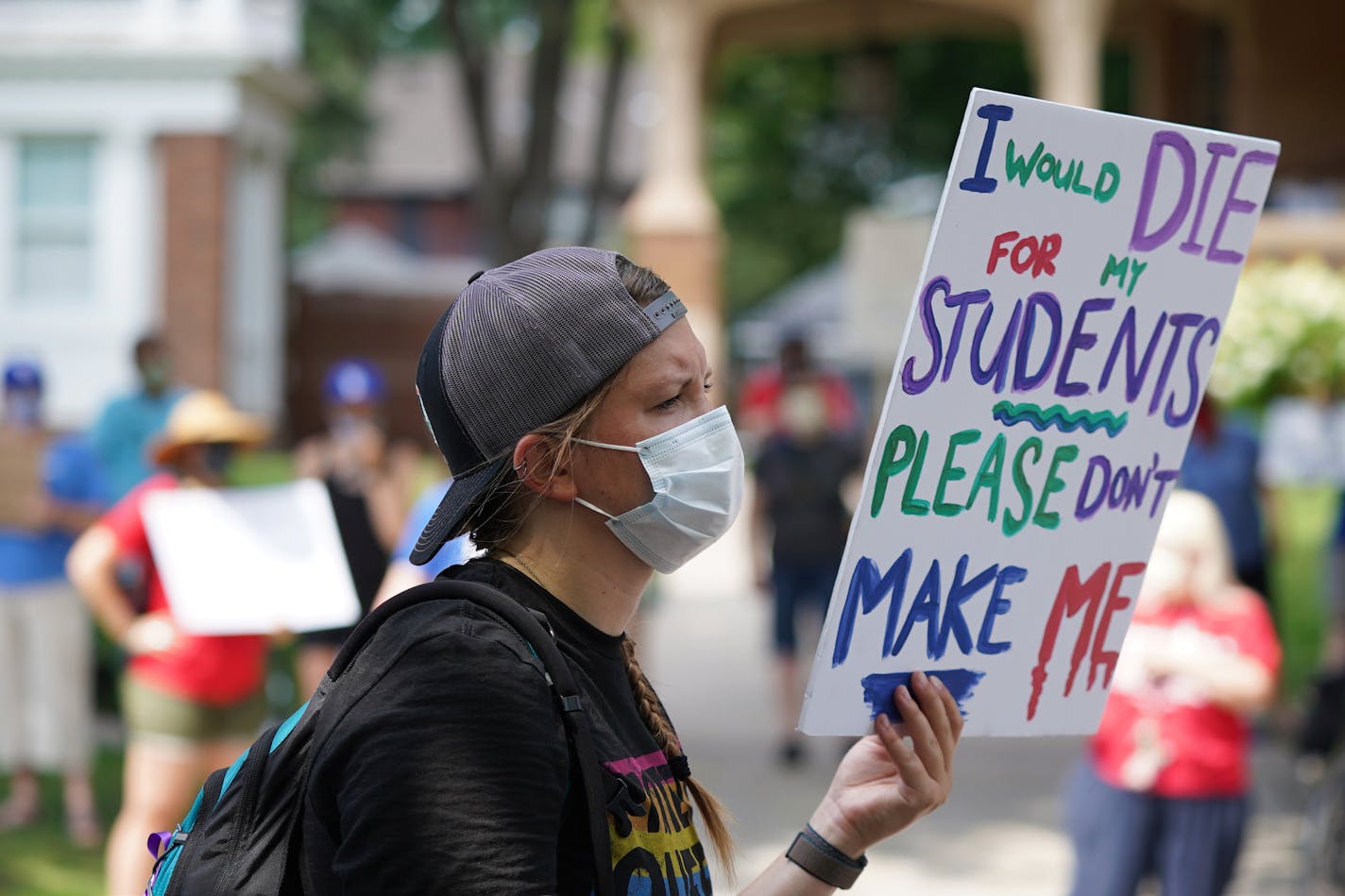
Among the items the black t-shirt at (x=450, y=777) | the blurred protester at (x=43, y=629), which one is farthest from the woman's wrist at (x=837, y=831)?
the blurred protester at (x=43, y=629)

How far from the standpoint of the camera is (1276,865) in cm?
739

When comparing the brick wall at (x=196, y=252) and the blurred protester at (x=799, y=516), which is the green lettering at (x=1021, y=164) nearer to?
the blurred protester at (x=799, y=516)

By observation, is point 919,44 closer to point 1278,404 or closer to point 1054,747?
point 1278,404

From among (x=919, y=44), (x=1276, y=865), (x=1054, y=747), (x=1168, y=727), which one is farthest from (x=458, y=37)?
(x=1168, y=727)

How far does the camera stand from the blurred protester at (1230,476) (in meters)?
9.02

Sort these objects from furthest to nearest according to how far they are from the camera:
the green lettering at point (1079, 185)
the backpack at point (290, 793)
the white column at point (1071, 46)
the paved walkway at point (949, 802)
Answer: the white column at point (1071, 46), the paved walkway at point (949, 802), the green lettering at point (1079, 185), the backpack at point (290, 793)

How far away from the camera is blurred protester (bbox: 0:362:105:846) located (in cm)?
782

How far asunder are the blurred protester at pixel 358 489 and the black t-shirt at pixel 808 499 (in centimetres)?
286

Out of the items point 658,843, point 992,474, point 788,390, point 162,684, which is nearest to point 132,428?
point 788,390

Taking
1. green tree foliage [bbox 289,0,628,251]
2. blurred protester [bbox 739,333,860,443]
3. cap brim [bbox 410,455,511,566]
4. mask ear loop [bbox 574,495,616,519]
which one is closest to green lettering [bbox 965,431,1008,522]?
mask ear loop [bbox 574,495,616,519]

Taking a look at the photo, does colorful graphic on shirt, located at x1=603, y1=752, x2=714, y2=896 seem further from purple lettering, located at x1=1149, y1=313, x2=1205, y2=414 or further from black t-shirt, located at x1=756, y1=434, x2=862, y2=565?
black t-shirt, located at x1=756, y1=434, x2=862, y2=565

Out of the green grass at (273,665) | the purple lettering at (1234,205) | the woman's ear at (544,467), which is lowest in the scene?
the green grass at (273,665)

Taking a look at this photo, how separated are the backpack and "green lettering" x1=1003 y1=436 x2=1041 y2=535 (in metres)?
0.78

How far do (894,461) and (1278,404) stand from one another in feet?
35.3
